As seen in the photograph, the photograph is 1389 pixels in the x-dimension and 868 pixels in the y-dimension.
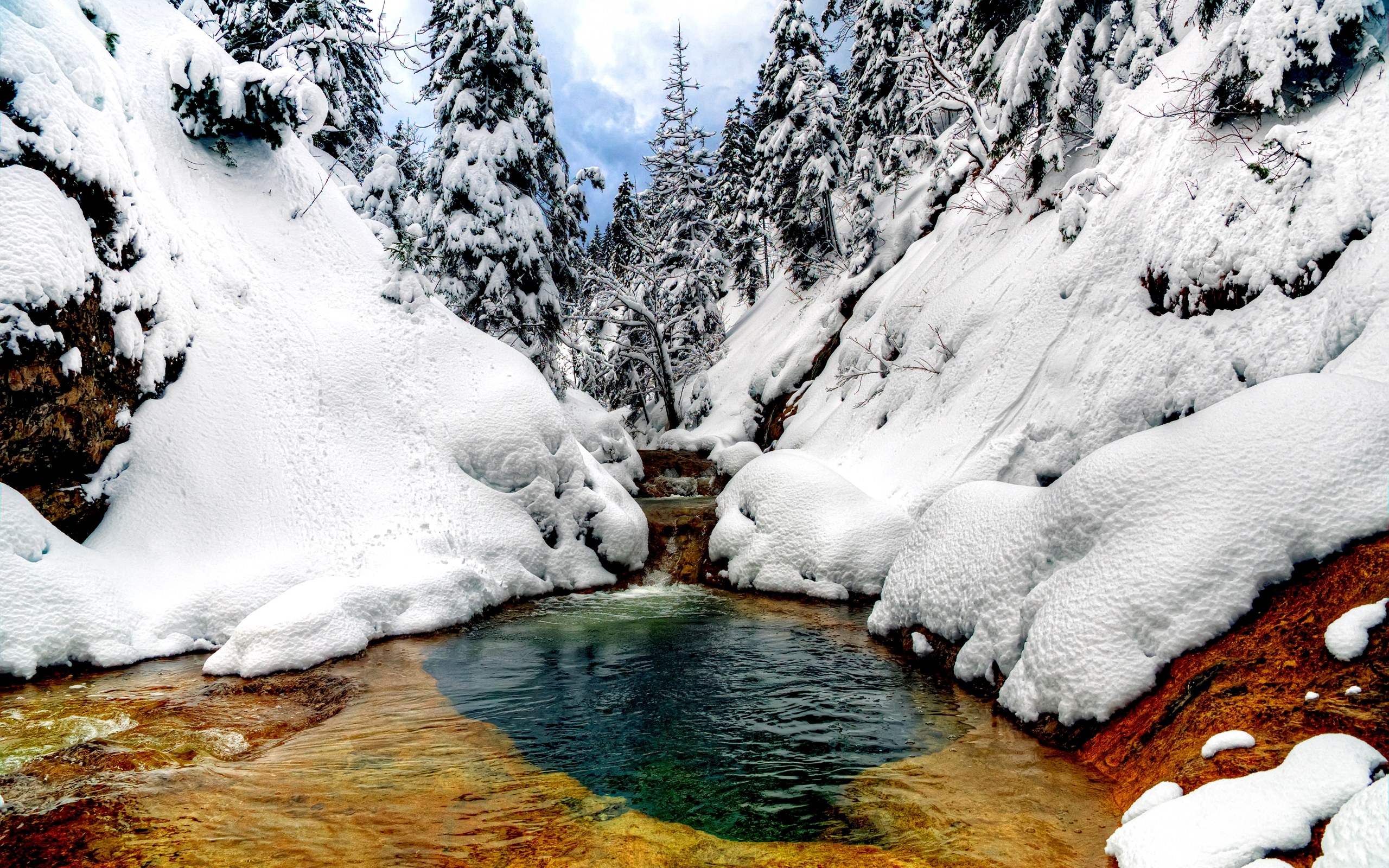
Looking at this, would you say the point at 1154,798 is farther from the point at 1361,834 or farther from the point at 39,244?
the point at 39,244

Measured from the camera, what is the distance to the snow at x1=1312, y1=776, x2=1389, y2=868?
8.19 feet

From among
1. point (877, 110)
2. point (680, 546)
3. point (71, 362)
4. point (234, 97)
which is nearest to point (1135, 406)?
point (680, 546)

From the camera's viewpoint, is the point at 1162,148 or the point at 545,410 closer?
the point at 1162,148

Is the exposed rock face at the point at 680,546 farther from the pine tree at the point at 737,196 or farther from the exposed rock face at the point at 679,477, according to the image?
the pine tree at the point at 737,196

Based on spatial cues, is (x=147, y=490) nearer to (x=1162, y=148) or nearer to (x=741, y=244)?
(x=1162, y=148)

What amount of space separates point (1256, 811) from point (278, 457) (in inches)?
432

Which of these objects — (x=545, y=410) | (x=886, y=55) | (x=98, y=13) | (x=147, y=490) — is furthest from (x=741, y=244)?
(x=147, y=490)

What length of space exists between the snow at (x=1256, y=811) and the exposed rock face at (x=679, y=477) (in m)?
16.5

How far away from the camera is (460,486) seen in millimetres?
11156

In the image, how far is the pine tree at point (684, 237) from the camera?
94.6 feet

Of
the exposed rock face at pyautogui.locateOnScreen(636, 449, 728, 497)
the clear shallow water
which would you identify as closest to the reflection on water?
the clear shallow water

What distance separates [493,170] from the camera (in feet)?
54.0

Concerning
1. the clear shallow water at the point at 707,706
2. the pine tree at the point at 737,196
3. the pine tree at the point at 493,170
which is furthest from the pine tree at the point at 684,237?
the clear shallow water at the point at 707,706

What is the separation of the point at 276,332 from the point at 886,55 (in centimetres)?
2219
